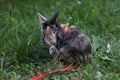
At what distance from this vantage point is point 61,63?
5133mm

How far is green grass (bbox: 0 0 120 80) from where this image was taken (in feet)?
16.2

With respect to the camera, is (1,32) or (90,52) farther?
(1,32)

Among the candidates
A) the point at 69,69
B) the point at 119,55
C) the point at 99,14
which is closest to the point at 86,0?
the point at 99,14

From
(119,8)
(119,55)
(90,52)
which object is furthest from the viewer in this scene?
(119,8)

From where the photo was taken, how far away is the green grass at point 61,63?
16.2 feet

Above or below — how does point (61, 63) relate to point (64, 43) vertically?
below

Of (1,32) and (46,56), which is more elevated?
(1,32)

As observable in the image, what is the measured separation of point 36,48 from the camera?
5340 mm

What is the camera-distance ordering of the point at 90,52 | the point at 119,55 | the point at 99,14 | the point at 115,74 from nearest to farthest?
the point at 115,74 < the point at 90,52 < the point at 119,55 < the point at 99,14

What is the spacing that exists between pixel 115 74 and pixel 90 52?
53cm

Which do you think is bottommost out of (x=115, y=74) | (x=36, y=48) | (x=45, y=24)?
(x=115, y=74)

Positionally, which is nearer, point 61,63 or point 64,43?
point 64,43

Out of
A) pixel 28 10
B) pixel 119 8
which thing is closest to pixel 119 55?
pixel 119 8

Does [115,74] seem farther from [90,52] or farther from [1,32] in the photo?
[1,32]
